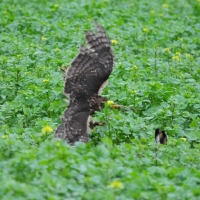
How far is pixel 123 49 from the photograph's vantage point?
1055cm

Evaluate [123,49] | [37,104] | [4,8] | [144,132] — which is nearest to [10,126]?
[37,104]

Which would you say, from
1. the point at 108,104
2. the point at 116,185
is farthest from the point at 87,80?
the point at 116,185

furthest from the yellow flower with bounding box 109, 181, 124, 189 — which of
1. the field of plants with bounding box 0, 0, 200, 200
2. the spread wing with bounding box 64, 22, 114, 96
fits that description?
the spread wing with bounding box 64, 22, 114, 96

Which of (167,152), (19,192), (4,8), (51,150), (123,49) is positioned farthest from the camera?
(4,8)

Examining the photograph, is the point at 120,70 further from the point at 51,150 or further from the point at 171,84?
the point at 51,150

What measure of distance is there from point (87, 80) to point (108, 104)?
37 cm

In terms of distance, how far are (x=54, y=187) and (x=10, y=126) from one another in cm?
243

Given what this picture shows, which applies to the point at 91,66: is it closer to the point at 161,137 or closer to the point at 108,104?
the point at 108,104

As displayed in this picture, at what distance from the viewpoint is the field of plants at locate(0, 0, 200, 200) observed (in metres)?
5.64

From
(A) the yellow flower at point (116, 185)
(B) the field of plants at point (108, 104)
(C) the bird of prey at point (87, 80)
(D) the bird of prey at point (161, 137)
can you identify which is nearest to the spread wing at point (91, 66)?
(C) the bird of prey at point (87, 80)

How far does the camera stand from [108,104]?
287 inches

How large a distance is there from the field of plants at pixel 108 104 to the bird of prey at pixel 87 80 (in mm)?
176

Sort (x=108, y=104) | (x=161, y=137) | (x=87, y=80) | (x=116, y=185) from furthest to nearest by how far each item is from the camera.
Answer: (x=87, y=80) → (x=108, y=104) → (x=161, y=137) → (x=116, y=185)

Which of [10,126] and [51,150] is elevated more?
[51,150]
